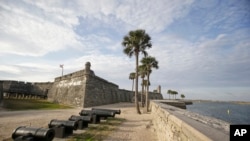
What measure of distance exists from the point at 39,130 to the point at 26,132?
443 mm

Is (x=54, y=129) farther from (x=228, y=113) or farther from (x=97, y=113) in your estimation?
(x=228, y=113)

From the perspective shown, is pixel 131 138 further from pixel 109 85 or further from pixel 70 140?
pixel 109 85

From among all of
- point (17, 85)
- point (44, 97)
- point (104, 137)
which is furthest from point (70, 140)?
point (44, 97)

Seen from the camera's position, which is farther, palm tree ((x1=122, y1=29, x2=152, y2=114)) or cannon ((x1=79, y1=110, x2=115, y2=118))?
palm tree ((x1=122, y1=29, x2=152, y2=114))

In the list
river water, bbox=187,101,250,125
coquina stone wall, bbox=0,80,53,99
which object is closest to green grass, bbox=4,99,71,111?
coquina stone wall, bbox=0,80,53,99

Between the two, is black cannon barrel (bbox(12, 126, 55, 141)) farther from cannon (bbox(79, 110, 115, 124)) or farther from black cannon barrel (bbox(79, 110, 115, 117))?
black cannon barrel (bbox(79, 110, 115, 117))

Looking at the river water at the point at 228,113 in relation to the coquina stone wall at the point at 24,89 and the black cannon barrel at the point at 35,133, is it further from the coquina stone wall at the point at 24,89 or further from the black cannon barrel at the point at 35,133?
the coquina stone wall at the point at 24,89

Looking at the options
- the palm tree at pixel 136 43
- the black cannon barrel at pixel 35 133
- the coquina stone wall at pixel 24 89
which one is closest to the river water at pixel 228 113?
the palm tree at pixel 136 43

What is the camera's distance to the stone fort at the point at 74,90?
1046 inches

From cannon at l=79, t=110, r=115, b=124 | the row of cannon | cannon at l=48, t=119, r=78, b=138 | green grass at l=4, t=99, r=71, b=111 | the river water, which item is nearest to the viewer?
the row of cannon

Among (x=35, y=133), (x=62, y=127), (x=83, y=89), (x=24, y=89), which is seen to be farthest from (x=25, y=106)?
(x=24, y=89)

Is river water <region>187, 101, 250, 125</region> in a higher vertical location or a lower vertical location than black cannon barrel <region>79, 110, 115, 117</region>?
lower

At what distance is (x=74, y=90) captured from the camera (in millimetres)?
28469

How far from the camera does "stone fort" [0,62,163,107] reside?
87.2 feet
